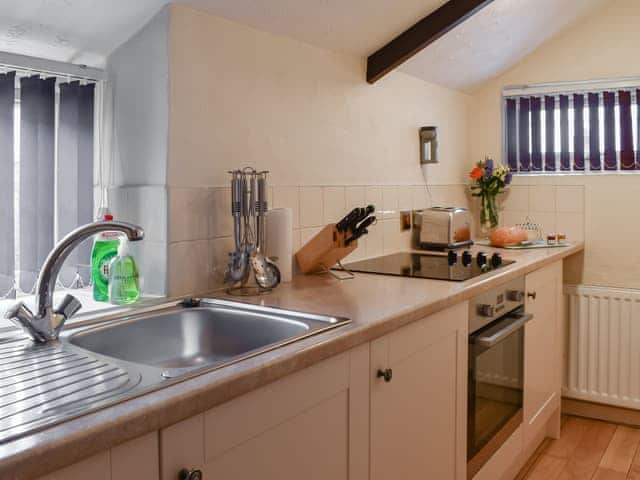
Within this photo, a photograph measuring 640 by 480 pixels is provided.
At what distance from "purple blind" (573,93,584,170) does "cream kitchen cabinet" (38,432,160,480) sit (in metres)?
2.93

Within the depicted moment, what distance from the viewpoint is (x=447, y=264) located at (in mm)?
2395

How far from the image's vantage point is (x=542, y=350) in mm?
2688

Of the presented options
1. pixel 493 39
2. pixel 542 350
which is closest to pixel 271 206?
pixel 542 350

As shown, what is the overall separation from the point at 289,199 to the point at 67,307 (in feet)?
3.16

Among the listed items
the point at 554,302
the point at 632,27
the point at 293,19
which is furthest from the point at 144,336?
the point at 632,27

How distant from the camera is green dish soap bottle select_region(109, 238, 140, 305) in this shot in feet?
5.44

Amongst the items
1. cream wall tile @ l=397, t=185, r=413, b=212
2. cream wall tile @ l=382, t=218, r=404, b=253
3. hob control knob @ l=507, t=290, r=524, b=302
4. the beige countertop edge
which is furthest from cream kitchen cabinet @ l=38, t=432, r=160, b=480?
cream wall tile @ l=397, t=185, r=413, b=212

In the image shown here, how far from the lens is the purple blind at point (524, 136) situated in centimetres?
336

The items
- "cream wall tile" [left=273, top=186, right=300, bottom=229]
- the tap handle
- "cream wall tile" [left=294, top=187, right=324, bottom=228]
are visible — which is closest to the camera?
the tap handle

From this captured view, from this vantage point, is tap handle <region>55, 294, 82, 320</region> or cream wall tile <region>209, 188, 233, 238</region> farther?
cream wall tile <region>209, 188, 233, 238</region>

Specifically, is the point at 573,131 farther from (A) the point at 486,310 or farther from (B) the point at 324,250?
(B) the point at 324,250

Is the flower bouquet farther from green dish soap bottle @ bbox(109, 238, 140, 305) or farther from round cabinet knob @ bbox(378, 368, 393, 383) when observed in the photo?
green dish soap bottle @ bbox(109, 238, 140, 305)

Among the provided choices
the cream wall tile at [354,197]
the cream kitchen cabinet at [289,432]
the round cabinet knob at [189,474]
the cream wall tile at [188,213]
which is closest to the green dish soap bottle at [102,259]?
the cream wall tile at [188,213]

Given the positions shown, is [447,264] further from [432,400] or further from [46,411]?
[46,411]
